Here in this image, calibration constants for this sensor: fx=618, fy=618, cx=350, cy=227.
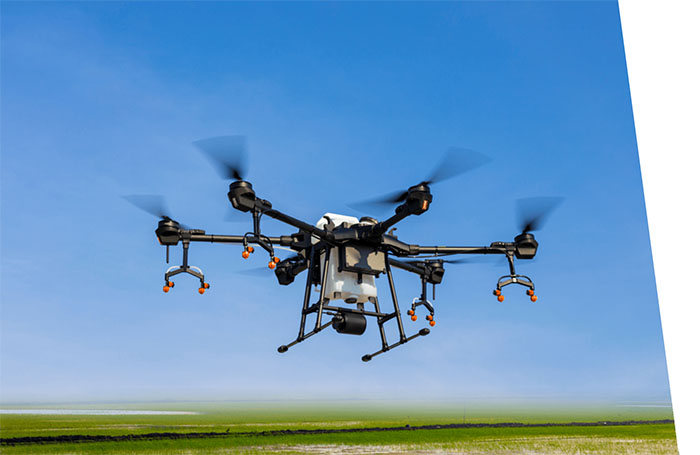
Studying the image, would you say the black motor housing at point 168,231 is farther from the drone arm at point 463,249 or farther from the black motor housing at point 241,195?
the drone arm at point 463,249

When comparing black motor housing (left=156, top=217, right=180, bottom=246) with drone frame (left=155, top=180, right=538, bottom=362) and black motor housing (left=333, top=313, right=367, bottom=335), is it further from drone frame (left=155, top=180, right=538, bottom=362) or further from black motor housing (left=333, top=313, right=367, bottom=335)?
black motor housing (left=333, top=313, right=367, bottom=335)

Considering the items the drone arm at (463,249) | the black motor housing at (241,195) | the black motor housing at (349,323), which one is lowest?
the black motor housing at (349,323)

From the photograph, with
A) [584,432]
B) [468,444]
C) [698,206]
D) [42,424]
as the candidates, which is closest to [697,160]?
[698,206]

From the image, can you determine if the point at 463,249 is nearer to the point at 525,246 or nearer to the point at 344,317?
the point at 525,246

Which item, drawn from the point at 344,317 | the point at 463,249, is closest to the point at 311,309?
the point at 344,317

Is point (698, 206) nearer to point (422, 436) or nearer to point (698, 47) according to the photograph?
point (698, 47)

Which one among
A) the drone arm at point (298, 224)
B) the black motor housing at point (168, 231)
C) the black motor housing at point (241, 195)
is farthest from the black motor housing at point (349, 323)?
the black motor housing at point (168, 231)

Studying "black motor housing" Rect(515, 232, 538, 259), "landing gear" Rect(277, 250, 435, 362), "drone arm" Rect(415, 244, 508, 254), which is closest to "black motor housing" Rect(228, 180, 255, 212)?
"landing gear" Rect(277, 250, 435, 362)

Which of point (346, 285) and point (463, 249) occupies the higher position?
point (463, 249)
